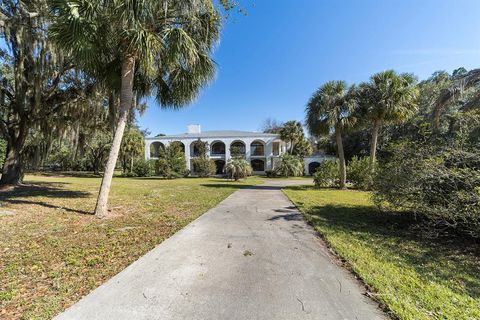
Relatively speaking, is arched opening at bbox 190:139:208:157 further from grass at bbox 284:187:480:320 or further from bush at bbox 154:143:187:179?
grass at bbox 284:187:480:320

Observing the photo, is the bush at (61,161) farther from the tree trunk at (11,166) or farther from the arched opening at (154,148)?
the tree trunk at (11,166)

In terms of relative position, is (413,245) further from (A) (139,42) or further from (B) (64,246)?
(A) (139,42)

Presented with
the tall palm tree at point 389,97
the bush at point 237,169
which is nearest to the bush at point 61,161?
the bush at point 237,169

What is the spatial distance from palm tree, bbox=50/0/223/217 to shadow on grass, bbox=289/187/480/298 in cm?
552

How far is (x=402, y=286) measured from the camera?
299 cm

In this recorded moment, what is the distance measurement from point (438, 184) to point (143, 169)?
2789cm

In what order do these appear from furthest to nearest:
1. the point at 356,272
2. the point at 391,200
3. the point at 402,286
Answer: the point at 391,200 → the point at 356,272 → the point at 402,286

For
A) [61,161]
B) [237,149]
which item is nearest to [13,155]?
[237,149]

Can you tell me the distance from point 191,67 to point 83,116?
7.58 meters

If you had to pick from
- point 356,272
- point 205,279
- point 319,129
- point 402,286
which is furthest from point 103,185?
point 319,129

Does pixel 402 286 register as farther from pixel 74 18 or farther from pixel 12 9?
pixel 12 9

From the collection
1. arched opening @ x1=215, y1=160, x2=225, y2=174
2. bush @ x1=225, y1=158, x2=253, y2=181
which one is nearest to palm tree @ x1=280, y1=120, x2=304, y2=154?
arched opening @ x1=215, y1=160, x2=225, y2=174

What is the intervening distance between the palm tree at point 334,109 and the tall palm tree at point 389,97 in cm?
98

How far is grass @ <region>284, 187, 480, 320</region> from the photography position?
262 centimetres
